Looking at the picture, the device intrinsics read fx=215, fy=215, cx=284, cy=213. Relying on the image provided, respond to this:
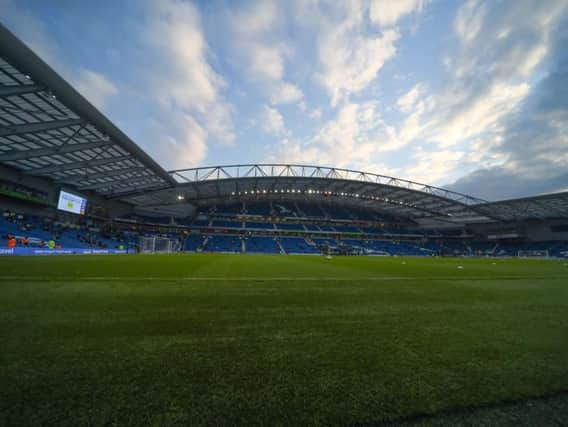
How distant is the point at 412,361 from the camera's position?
1813 millimetres

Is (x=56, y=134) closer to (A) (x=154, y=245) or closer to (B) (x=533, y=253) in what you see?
(A) (x=154, y=245)

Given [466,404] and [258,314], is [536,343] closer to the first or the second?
[466,404]

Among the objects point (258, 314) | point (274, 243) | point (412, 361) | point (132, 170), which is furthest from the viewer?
point (274, 243)

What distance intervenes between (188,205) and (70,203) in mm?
20181

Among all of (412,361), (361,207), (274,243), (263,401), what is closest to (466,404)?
(412,361)

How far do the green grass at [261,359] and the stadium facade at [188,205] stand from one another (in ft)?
43.0

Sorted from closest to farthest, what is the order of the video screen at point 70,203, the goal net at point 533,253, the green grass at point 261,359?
the green grass at point 261,359 → the video screen at point 70,203 → the goal net at point 533,253

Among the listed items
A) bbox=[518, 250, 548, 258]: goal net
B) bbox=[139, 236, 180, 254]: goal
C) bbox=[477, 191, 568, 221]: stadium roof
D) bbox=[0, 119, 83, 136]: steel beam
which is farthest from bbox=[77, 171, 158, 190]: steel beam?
bbox=[518, 250, 548, 258]: goal net

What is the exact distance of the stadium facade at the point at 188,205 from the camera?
43.3 feet

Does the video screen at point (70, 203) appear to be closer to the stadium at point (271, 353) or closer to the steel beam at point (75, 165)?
the steel beam at point (75, 165)

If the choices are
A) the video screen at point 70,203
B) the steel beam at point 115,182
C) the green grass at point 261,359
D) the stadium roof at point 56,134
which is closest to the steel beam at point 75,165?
the stadium roof at point 56,134

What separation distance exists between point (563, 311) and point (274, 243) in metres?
38.6

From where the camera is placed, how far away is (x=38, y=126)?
44.0ft

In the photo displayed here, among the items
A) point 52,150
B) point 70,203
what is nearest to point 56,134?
point 52,150
